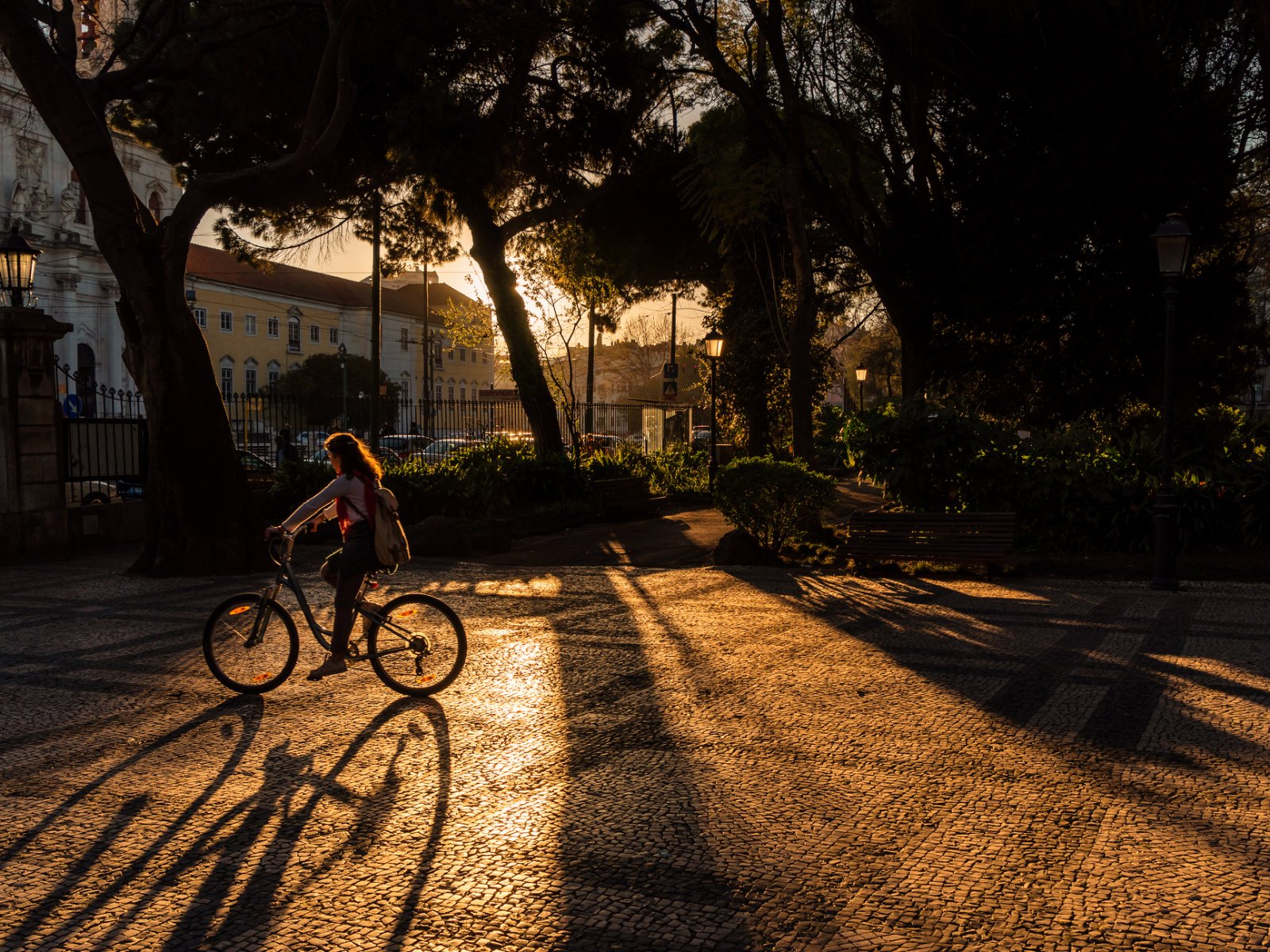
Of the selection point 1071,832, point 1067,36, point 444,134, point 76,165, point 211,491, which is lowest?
point 1071,832

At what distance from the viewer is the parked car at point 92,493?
18.6 m

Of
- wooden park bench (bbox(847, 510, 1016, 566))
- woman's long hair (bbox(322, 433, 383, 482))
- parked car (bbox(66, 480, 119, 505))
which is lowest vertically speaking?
wooden park bench (bbox(847, 510, 1016, 566))

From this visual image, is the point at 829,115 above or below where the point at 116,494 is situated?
above

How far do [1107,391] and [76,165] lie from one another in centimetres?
1655

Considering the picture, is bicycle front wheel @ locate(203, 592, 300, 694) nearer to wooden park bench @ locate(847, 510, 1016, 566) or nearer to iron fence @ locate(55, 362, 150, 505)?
wooden park bench @ locate(847, 510, 1016, 566)

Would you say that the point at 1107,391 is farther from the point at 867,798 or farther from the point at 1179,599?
the point at 867,798

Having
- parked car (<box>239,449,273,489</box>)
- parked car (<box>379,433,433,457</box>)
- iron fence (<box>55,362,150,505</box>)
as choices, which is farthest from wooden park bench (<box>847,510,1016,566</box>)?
parked car (<box>239,449,273,489</box>)

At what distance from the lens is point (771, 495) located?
14836 millimetres

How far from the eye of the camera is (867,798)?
17.0 feet

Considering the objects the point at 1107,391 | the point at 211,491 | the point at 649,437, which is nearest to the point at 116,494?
the point at 211,491

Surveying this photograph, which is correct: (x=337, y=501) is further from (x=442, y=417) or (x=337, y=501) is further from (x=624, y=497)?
(x=442, y=417)

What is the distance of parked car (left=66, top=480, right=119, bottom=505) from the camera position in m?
18.6

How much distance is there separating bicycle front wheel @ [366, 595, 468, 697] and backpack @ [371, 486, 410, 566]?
265 millimetres

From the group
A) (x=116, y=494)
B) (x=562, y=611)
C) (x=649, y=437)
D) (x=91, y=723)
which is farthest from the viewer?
(x=649, y=437)
